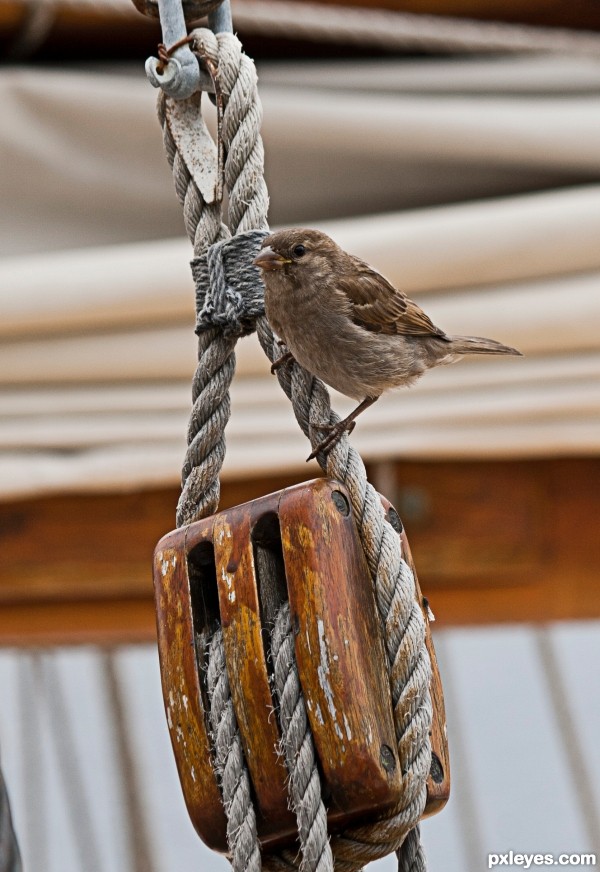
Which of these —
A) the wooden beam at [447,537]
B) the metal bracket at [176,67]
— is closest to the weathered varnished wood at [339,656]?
the metal bracket at [176,67]

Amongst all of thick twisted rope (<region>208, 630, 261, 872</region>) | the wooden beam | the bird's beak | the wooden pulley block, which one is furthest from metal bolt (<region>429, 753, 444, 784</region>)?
the wooden beam

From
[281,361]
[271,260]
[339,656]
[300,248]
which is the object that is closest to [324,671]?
[339,656]

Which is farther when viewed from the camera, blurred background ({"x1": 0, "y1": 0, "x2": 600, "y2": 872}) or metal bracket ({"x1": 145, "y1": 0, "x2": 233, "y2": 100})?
blurred background ({"x1": 0, "y1": 0, "x2": 600, "y2": 872})

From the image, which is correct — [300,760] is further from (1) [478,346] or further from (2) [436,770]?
(1) [478,346]

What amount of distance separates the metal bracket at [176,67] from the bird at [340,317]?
264 mm

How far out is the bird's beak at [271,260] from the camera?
165cm

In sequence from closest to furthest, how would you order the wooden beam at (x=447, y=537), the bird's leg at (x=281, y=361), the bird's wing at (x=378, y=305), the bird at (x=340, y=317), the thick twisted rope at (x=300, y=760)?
the thick twisted rope at (x=300, y=760), the bird's leg at (x=281, y=361), the bird at (x=340, y=317), the bird's wing at (x=378, y=305), the wooden beam at (x=447, y=537)

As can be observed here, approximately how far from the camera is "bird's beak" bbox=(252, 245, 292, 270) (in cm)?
165

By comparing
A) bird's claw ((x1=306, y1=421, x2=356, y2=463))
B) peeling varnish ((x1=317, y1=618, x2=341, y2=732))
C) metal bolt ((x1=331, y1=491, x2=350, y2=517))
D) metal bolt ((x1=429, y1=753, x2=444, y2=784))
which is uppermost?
bird's claw ((x1=306, y1=421, x2=356, y2=463))

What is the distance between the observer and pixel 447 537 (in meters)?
2.99

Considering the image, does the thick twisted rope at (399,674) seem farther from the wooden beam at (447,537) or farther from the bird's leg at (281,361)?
the wooden beam at (447,537)

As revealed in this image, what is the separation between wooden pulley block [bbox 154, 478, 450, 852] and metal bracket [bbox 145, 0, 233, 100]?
0.52 meters

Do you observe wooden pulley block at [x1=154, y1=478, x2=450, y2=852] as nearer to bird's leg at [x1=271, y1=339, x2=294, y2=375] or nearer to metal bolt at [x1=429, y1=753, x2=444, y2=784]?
metal bolt at [x1=429, y1=753, x2=444, y2=784]

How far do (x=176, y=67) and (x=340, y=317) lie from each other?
A: 555 millimetres
